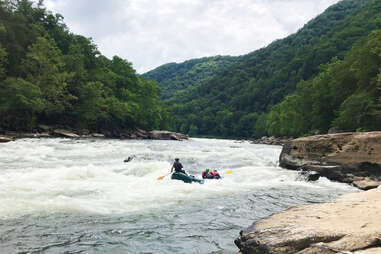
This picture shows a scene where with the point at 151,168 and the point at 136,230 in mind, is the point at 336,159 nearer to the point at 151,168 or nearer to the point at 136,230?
the point at 151,168

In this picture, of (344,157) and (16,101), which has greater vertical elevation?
(16,101)

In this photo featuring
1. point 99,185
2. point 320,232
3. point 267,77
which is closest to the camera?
point 320,232

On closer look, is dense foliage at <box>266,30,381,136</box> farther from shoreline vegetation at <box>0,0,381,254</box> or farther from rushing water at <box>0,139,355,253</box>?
rushing water at <box>0,139,355,253</box>

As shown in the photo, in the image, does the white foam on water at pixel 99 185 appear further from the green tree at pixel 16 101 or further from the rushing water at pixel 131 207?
the green tree at pixel 16 101

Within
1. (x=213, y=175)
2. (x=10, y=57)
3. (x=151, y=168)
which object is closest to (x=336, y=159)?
(x=213, y=175)

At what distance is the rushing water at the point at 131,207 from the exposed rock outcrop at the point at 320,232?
3.48 ft

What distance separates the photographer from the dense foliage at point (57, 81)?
33344 mm

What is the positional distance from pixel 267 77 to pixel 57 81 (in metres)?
124

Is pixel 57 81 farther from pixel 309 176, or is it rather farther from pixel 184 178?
pixel 309 176

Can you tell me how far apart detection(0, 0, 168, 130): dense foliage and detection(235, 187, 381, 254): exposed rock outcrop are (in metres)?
32.3

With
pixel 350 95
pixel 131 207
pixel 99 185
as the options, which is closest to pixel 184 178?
pixel 99 185

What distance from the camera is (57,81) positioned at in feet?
122

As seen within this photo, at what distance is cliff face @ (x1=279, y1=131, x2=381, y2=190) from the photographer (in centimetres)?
1266

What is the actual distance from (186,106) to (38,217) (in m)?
158
